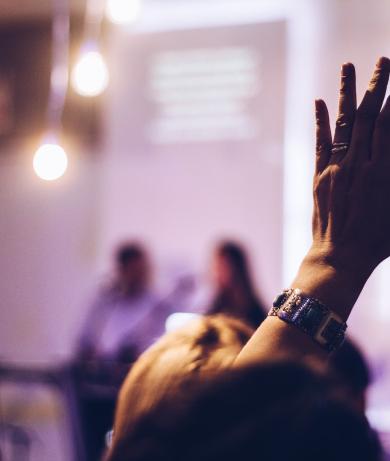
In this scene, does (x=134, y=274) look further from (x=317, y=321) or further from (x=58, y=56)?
(x=317, y=321)

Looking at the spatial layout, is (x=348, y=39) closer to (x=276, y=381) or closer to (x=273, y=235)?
(x=273, y=235)

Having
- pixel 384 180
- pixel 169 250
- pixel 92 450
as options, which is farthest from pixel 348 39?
pixel 384 180

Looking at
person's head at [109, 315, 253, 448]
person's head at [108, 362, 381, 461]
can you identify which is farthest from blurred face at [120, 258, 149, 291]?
person's head at [108, 362, 381, 461]

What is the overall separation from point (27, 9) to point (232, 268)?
11.2ft

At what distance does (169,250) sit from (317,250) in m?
4.79

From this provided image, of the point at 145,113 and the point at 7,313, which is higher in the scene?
the point at 145,113

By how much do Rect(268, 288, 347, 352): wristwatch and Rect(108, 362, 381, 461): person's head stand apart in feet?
0.51

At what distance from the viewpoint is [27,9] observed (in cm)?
605

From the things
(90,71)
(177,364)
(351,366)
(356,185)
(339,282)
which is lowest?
(351,366)

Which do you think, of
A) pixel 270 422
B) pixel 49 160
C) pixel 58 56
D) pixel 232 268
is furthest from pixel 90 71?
pixel 58 56

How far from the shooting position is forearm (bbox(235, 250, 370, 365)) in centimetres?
70

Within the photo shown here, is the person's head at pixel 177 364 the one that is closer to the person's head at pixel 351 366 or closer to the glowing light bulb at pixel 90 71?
the person's head at pixel 351 366

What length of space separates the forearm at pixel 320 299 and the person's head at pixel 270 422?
0.14m

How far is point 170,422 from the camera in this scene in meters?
0.58
